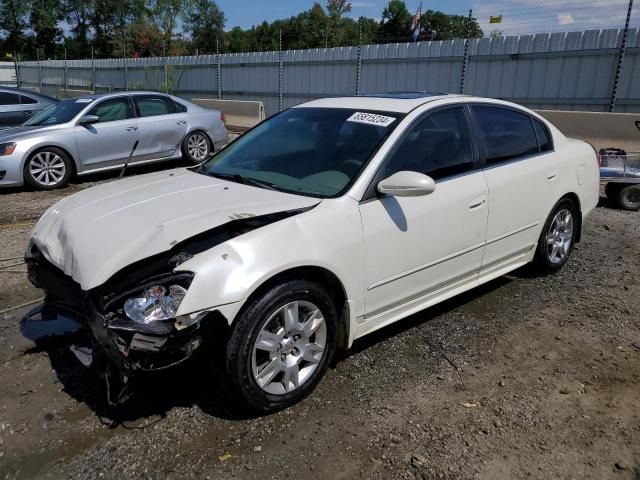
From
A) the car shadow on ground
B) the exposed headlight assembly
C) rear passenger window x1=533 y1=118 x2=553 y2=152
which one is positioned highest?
rear passenger window x1=533 y1=118 x2=553 y2=152

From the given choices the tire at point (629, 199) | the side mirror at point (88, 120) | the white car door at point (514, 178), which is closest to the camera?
the white car door at point (514, 178)

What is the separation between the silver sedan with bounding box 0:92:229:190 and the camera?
27.7 feet

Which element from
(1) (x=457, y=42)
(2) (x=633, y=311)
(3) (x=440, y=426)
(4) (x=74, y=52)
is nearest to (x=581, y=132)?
(1) (x=457, y=42)

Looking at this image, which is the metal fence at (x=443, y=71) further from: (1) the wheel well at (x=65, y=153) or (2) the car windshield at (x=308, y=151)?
(2) the car windshield at (x=308, y=151)

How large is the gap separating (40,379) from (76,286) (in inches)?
34.7

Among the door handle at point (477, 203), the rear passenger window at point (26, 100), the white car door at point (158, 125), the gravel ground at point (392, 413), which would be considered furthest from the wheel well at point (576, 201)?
the rear passenger window at point (26, 100)

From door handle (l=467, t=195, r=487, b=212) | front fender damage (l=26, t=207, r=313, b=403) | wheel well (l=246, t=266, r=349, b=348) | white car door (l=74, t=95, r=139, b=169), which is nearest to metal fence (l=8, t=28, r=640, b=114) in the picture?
white car door (l=74, t=95, r=139, b=169)

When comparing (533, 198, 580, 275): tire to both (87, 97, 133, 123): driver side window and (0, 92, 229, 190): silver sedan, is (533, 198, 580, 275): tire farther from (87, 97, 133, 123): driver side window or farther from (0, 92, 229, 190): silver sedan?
(87, 97, 133, 123): driver side window

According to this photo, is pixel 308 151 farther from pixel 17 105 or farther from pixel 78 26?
pixel 78 26

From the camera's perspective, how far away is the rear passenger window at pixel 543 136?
4723 mm

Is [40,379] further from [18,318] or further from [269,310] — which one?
[269,310]

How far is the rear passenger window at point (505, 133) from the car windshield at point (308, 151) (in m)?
0.90

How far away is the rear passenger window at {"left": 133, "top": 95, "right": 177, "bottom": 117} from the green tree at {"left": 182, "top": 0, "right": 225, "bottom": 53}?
185 feet

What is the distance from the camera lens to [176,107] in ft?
34.0
